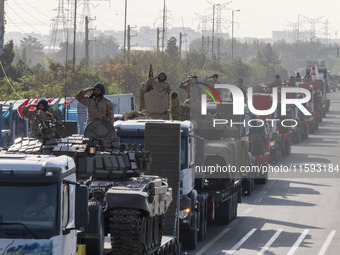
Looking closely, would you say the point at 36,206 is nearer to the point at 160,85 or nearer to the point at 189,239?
the point at 189,239

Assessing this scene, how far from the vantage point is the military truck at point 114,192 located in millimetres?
15594

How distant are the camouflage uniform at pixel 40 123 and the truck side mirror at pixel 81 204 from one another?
5.67 metres

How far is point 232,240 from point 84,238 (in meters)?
12.3

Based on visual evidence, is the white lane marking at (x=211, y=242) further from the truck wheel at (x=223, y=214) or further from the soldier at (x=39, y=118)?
the soldier at (x=39, y=118)

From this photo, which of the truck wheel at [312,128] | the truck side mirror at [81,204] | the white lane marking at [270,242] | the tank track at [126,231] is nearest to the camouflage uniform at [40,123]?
the tank track at [126,231]

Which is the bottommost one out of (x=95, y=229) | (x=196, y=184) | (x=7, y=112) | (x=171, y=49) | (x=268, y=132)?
(x=196, y=184)

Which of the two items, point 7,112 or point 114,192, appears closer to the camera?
point 114,192

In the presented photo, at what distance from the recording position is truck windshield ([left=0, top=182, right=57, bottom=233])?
42.1 ft

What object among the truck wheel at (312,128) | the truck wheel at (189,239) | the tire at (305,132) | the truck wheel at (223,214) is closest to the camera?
the truck wheel at (189,239)

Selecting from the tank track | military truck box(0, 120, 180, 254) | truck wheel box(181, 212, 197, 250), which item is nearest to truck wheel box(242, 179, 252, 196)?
truck wheel box(181, 212, 197, 250)

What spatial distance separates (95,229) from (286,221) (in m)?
16.0

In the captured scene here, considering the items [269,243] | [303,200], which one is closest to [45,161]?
[269,243]

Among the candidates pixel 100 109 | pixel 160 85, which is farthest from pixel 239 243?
pixel 100 109

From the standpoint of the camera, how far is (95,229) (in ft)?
50.3
